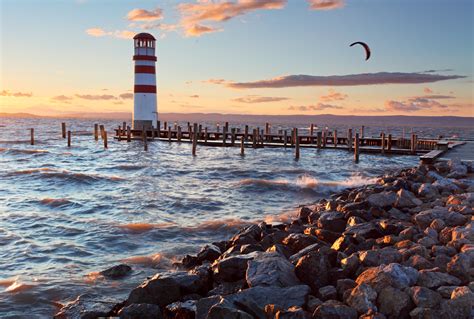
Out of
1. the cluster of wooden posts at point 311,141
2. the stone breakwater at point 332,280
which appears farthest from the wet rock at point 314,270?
the cluster of wooden posts at point 311,141

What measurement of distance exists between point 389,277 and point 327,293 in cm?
61

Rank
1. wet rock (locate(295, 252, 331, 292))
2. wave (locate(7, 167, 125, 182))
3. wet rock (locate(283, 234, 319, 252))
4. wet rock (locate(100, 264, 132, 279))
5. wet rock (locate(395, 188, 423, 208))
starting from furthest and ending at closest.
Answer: wave (locate(7, 167, 125, 182)), wet rock (locate(395, 188, 423, 208)), wet rock (locate(100, 264, 132, 279)), wet rock (locate(283, 234, 319, 252)), wet rock (locate(295, 252, 331, 292))

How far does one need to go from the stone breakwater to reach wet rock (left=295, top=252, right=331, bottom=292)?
10 millimetres

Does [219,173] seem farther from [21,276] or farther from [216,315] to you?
[216,315]

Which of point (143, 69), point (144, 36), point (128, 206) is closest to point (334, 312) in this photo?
point (128, 206)

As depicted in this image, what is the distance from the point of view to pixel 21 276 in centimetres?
743

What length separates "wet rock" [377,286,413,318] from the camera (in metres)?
4.10

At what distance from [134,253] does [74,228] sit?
275 cm

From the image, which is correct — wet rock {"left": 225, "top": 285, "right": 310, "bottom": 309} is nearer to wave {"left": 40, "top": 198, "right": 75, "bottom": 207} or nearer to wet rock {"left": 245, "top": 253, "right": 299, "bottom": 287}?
wet rock {"left": 245, "top": 253, "right": 299, "bottom": 287}

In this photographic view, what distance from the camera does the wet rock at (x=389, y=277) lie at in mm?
4391

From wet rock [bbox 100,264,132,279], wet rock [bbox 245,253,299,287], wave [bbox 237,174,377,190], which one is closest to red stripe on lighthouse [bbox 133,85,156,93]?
wave [bbox 237,174,377,190]

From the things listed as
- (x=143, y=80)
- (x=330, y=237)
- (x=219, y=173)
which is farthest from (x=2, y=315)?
(x=143, y=80)

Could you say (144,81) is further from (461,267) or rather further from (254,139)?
(461,267)

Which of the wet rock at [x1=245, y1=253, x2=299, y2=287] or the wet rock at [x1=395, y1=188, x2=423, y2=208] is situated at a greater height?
the wet rock at [x1=395, y1=188, x2=423, y2=208]
